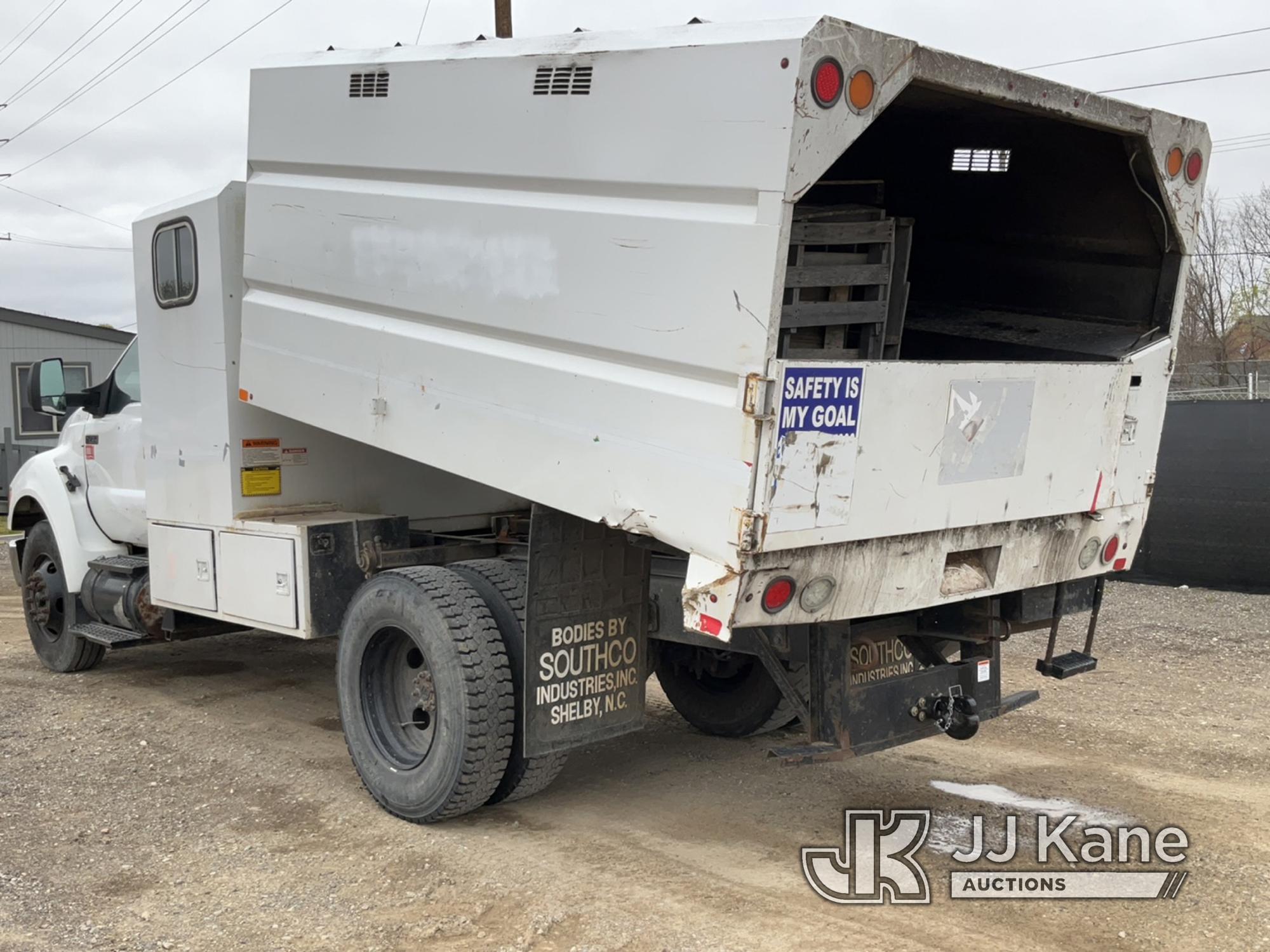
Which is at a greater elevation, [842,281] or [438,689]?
[842,281]

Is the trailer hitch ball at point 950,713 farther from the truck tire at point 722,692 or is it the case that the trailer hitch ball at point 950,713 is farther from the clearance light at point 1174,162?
the clearance light at point 1174,162

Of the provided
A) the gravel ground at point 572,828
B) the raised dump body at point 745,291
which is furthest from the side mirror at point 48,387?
the raised dump body at point 745,291

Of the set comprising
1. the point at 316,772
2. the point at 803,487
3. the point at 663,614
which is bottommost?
the point at 316,772

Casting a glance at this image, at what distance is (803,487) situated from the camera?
3861mm

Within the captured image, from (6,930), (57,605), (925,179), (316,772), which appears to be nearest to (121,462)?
(57,605)

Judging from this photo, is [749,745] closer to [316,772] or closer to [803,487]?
[316,772]

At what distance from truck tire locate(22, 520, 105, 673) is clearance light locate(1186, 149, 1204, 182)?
6.61 meters

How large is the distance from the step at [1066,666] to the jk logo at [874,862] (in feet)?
2.62

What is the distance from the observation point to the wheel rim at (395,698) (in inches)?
207

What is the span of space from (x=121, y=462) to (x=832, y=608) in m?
4.95

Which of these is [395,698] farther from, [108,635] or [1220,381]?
[1220,381]

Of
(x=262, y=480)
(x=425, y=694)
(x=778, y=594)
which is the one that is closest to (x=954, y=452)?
(x=778, y=594)

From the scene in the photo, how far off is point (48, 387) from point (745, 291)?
5615mm

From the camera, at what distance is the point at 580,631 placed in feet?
15.9
